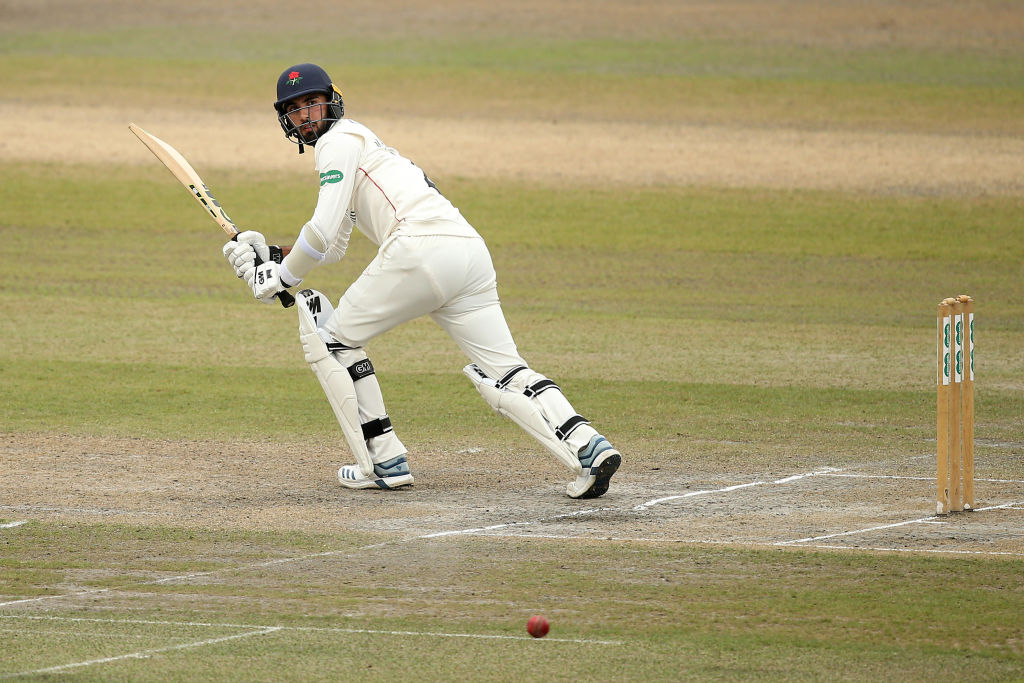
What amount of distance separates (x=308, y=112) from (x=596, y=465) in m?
2.31

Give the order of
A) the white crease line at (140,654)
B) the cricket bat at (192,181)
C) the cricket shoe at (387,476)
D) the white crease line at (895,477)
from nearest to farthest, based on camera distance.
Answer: the white crease line at (140,654) < the cricket shoe at (387,476) < the white crease line at (895,477) < the cricket bat at (192,181)

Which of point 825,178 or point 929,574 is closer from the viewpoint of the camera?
point 929,574

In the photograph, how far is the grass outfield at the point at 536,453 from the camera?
20.0ft

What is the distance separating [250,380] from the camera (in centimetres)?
1215

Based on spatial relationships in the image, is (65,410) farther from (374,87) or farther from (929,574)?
(374,87)

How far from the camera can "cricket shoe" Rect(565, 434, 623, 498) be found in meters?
8.10

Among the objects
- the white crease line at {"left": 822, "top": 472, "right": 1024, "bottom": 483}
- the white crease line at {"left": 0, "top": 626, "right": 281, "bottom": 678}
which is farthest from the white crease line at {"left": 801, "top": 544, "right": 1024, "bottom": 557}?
the white crease line at {"left": 0, "top": 626, "right": 281, "bottom": 678}

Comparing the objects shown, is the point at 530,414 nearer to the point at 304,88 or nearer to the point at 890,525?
the point at 890,525

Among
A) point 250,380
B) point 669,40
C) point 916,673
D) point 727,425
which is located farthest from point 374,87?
point 916,673

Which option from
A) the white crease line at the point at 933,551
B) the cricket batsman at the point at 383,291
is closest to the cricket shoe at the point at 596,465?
the cricket batsman at the point at 383,291

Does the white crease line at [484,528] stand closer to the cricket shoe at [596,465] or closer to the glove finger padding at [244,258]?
the cricket shoe at [596,465]

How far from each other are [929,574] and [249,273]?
376cm

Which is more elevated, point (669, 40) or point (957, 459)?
point (669, 40)

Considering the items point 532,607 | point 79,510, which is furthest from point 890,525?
point 79,510
